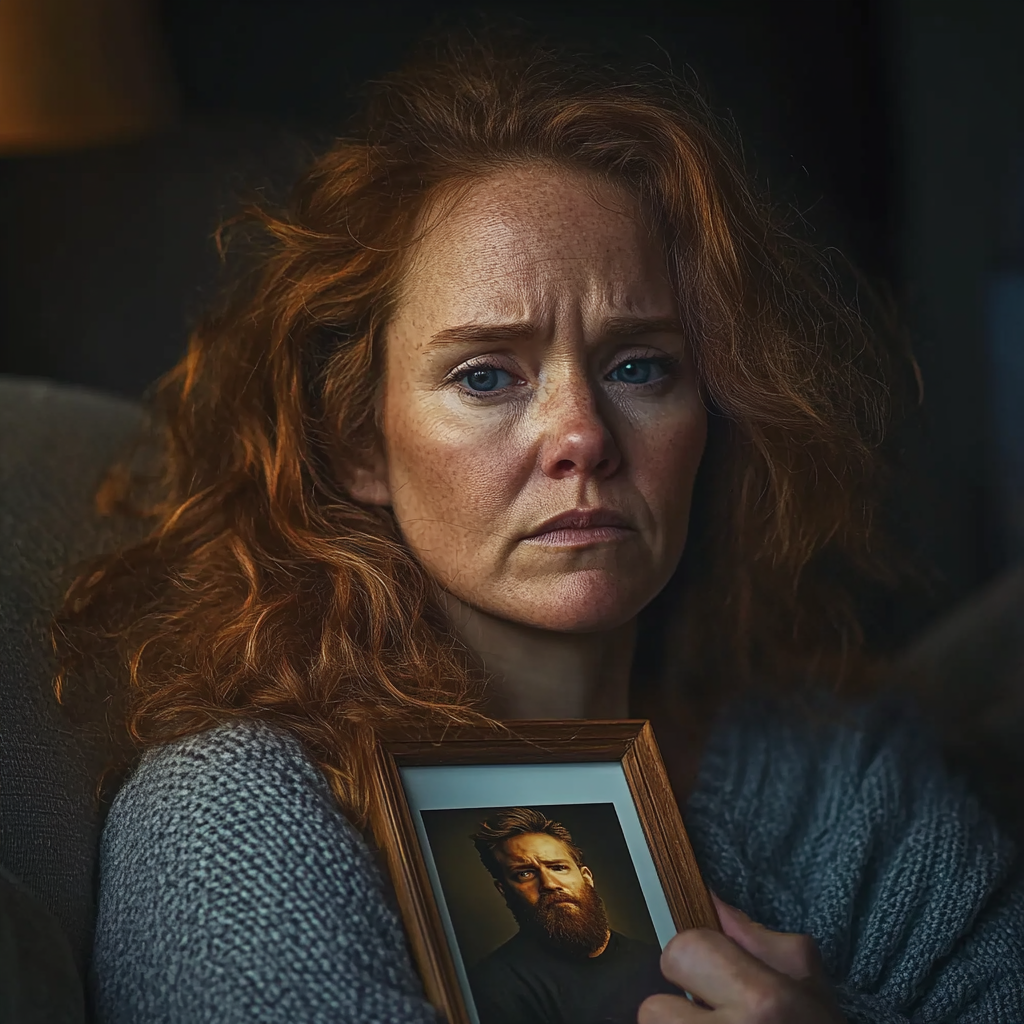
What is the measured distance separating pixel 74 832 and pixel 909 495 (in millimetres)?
757

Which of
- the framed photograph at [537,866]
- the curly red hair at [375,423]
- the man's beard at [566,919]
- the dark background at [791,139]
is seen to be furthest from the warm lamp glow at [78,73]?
the man's beard at [566,919]

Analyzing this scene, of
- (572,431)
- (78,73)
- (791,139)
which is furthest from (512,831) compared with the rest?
(78,73)

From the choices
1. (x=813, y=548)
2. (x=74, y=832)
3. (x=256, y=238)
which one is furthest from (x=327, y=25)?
(x=74, y=832)

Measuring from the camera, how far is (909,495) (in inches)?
43.8

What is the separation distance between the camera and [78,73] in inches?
41.1

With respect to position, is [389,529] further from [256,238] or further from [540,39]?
[540,39]

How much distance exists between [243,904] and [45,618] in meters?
0.33

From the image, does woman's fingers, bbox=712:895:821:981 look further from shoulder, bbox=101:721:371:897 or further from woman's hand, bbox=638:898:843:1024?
shoulder, bbox=101:721:371:897

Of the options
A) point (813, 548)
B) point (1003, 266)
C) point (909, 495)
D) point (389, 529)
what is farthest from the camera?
point (1003, 266)

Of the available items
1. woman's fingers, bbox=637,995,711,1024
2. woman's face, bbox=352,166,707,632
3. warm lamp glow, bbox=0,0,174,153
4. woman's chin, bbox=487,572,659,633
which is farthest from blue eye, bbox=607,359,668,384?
warm lamp glow, bbox=0,0,174,153

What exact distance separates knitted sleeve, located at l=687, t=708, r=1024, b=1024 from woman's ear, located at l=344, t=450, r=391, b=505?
330 millimetres

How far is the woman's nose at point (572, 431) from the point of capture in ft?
2.49

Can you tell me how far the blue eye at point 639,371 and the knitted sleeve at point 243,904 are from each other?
12.4 inches

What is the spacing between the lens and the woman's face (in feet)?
2.54
